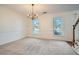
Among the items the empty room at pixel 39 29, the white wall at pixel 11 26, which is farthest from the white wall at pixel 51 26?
the white wall at pixel 11 26

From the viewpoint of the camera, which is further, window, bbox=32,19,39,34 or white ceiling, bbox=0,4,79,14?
window, bbox=32,19,39,34

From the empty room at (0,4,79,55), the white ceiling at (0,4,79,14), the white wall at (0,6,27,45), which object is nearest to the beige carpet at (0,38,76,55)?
the empty room at (0,4,79,55)

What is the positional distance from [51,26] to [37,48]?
0.44 meters

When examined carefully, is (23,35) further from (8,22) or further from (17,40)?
(8,22)

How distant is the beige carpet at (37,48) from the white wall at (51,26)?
9 centimetres

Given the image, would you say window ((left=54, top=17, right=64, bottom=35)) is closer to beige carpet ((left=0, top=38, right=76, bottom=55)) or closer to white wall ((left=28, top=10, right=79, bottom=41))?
white wall ((left=28, top=10, right=79, bottom=41))

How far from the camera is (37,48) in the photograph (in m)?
1.89

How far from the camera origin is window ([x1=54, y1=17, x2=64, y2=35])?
6.36 feet

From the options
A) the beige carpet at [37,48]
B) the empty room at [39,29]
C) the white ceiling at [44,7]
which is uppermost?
the white ceiling at [44,7]

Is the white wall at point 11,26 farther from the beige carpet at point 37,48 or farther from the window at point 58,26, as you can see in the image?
the window at point 58,26

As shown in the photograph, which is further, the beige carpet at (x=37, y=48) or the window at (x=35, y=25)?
the window at (x=35, y=25)

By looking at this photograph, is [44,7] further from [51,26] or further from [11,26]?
[11,26]

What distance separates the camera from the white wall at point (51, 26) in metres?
1.91
